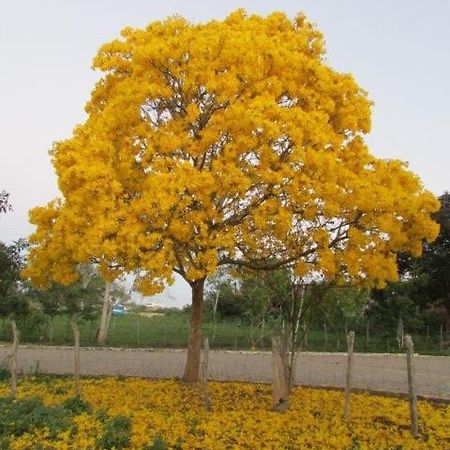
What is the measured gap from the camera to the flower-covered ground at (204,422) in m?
7.45

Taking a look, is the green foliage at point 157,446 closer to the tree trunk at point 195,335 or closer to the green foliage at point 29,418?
the green foliage at point 29,418

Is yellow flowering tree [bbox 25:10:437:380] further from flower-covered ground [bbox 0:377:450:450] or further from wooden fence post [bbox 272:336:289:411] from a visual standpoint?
flower-covered ground [bbox 0:377:450:450]

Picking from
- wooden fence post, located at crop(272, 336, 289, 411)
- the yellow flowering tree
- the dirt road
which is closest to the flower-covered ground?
wooden fence post, located at crop(272, 336, 289, 411)

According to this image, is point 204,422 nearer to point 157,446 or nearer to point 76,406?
point 157,446

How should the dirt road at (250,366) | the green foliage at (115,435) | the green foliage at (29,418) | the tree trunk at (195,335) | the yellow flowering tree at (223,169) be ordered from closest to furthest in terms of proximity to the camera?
the green foliage at (115,435), the green foliage at (29,418), the yellow flowering tree at (223,169), the tree trunk at (195,335), the dirt road at (250,366)

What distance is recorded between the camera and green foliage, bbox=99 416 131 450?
23.5ft

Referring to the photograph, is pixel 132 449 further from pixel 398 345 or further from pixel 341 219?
pixel 398 345

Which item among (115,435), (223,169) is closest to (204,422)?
(115,435)

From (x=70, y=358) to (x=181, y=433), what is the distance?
12.1 m

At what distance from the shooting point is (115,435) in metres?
7.28

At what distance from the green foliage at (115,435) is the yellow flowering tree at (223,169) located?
220 centimetres

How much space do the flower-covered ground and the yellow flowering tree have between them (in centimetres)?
204

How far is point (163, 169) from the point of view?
9.02 m

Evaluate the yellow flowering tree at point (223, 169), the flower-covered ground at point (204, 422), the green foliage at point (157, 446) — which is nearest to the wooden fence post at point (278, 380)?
the flower-covered ground at point (204, 422)
